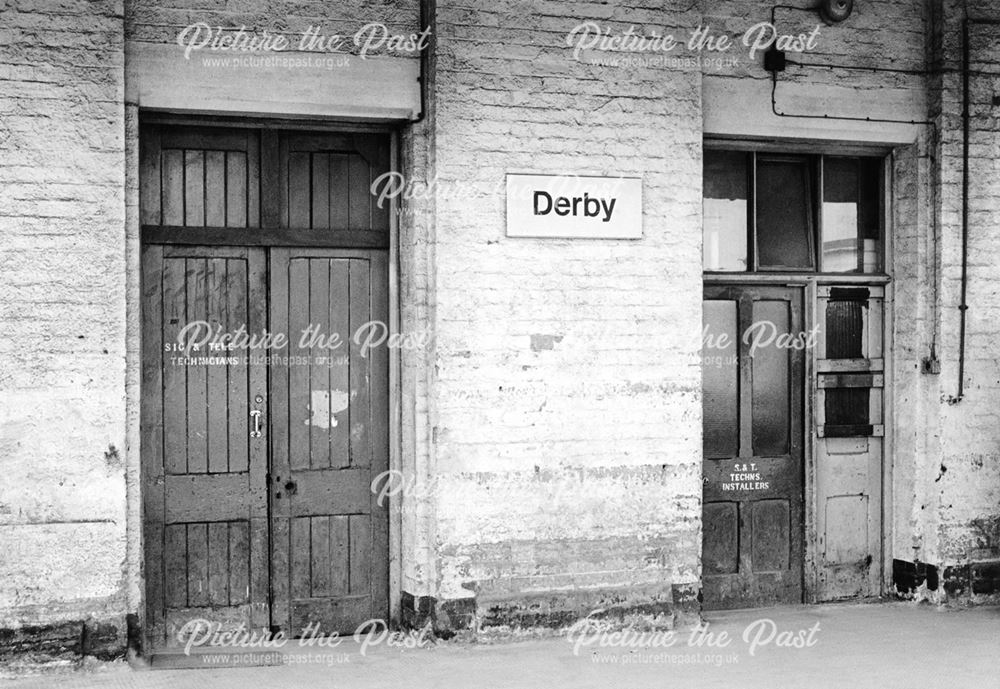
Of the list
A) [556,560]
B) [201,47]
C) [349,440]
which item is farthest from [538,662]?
[201,47]

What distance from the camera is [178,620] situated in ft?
22.6

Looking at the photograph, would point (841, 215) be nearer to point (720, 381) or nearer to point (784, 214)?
point (784, 214)

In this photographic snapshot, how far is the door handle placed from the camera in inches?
277

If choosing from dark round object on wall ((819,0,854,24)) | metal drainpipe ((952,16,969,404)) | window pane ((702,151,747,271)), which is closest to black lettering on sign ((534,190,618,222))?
window pane ((702,151,747,271))

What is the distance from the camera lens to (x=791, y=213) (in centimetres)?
806

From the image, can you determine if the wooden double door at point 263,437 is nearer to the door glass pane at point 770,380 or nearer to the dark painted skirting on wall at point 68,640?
the dark painted skirting on wall at point 68,640

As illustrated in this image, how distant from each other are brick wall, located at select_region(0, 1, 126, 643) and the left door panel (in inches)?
18.1

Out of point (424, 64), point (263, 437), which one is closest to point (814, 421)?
point (424, 64)

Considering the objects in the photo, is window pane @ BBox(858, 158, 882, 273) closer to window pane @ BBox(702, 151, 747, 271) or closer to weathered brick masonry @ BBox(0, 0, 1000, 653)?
weathered brick masonry @ BBox(0, 0, 1000, 653)

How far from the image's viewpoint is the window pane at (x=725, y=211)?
788cm

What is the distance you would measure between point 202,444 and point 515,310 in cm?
200

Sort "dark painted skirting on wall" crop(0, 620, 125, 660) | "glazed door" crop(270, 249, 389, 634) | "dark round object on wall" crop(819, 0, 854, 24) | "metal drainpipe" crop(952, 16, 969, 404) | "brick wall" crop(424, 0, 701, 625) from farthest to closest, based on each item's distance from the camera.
→ "metal drainpipe" crop(952, 16, 969, 404) < "dark round object on wall" crop(819, 0, 854, 24) < "glazed door" crop(270, 249, 389, 634) < "brick wall" crop(424, 0, 701, 625) < "dark painted skirting on wall" crop(0, 620, 125, 660)

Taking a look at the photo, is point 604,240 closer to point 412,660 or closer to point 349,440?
point 349,440

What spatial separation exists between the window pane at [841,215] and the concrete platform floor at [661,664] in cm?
244
